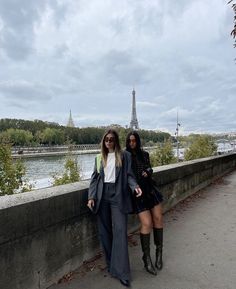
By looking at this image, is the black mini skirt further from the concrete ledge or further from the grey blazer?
the concrete ledge

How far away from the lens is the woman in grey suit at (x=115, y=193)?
4461 mm

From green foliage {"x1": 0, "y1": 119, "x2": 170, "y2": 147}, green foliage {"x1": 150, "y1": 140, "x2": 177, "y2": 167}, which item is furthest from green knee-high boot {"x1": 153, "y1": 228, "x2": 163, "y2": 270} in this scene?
green foliage {"x1": 0, "y1": 119, "x2": 170, "y2": 147}

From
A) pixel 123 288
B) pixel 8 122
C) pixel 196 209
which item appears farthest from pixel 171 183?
pixel 8 122

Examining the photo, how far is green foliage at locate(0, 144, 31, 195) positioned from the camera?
7.82 metres

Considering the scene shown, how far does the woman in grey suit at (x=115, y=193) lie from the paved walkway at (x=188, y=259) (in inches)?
9.7

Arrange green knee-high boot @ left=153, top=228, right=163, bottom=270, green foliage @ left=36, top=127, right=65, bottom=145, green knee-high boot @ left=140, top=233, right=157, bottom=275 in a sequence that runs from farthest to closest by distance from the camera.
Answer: green foliage @ left=36, top=127, right=65, bottom=145 < green knee-high boot @ left=153, top=228, right=163, bottom=270 < green knee-high boot @ left=140, top=233, right=157, bottom=275

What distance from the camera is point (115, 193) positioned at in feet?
14.7

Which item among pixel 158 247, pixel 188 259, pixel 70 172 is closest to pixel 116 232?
pixel 158 247

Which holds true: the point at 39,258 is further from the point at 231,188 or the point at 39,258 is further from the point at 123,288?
the point at 231,188

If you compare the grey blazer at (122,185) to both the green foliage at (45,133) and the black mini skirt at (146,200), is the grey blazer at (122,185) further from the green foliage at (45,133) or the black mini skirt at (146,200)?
the green foliage at (45,133)

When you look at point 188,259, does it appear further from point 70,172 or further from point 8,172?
point 70,172

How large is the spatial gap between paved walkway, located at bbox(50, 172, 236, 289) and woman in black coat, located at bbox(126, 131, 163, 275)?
238mm

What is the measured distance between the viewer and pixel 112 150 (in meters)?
4.59

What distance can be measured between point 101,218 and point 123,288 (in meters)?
0.82
